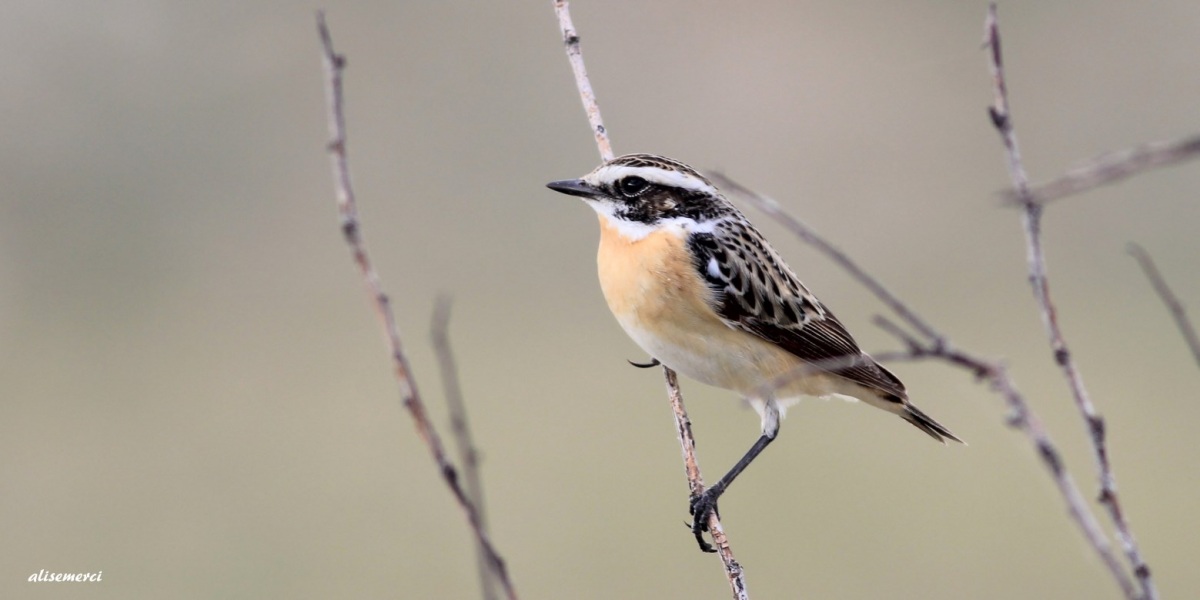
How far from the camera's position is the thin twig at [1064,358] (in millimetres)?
1510

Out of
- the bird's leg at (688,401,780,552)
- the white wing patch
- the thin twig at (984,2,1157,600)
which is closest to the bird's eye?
the white wing patch

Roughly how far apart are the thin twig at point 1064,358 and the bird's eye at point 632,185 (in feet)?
8.32

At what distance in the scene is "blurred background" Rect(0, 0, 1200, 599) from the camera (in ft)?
29.4

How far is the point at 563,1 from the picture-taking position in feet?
11.9

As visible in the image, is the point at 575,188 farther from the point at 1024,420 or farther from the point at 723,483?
the point at 1024,420

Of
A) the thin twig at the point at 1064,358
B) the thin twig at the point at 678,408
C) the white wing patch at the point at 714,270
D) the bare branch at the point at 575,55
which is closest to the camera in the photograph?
the thin twig at the point at 1064,358

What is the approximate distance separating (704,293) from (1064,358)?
284 cm

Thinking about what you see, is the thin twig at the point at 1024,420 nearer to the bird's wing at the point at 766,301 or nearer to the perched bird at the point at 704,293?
the perched bird at the point at 704,293

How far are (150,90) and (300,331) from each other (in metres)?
3.10

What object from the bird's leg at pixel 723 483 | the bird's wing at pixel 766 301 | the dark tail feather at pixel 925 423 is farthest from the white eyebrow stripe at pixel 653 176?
the dark tail feather at pixel 925 423

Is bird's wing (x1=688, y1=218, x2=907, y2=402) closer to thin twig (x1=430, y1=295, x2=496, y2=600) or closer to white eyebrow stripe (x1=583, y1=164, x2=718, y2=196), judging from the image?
white eyebrow stripe (x1=583, y1=164, x2=718, y2=196)

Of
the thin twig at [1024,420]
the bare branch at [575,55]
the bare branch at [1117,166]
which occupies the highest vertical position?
the bare branch at [575,55]

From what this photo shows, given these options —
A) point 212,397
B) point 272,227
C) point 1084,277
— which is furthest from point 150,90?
point 1084,277

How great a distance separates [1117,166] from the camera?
1146mm
